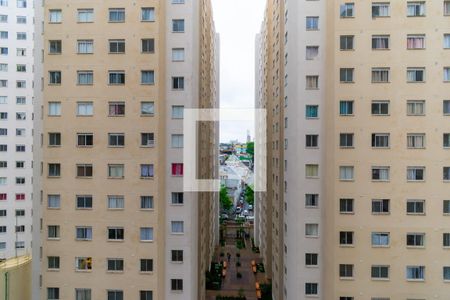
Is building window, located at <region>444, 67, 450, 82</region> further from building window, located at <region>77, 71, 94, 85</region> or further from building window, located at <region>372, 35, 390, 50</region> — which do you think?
building window, located at <region>77, 71, 94, 85</region>

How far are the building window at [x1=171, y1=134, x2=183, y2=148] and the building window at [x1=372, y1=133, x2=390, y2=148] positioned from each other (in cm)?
1460

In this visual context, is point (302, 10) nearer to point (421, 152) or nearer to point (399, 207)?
point (421, 152)

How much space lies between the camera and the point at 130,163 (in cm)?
2545

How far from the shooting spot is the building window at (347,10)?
2488 centimetres

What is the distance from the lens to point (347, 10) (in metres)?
24.9

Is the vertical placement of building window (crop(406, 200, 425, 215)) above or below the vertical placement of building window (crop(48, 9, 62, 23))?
below

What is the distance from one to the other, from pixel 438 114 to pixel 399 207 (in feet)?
24.4

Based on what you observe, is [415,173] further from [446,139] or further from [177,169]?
[177,169]

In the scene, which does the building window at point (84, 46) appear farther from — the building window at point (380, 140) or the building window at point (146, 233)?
the building window at point (380, 140)

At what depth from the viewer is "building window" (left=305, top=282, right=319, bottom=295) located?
2575 cm

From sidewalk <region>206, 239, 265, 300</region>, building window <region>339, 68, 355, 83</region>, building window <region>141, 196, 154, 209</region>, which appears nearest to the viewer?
building window <region>339, 68, 355, 83</region>

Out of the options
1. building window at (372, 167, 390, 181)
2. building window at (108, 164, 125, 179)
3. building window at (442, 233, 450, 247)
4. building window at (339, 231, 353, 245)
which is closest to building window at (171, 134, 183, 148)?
building window at (108, 164, 125, 179)

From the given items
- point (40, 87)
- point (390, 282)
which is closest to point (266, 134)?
point (390, 282)

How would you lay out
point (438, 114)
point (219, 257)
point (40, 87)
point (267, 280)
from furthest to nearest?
point (219, 257), point (267, 280), point (40, 87), point (438, 114)
